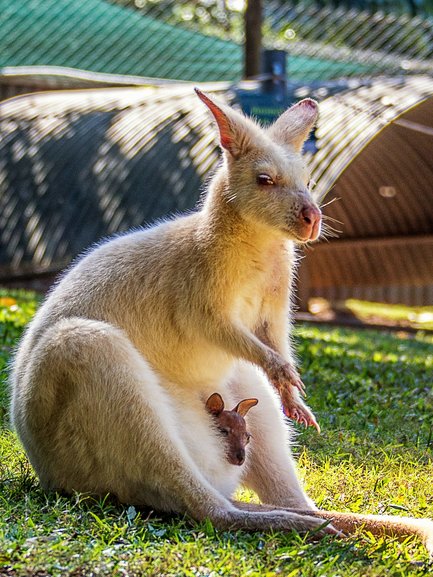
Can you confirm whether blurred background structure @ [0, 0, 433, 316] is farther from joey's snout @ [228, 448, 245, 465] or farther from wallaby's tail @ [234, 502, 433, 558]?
wallaby's tail @ [234, 502, 433, 558]

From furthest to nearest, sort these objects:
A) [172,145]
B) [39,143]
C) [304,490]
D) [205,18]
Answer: [205,18]
[39,143]
[172,145]
[304,490]

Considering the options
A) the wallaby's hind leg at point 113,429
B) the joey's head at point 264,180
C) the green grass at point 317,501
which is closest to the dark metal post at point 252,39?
the green grass at point 317,501

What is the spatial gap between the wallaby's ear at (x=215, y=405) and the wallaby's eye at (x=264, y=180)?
0.81m

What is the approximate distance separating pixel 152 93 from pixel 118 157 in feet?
4.58

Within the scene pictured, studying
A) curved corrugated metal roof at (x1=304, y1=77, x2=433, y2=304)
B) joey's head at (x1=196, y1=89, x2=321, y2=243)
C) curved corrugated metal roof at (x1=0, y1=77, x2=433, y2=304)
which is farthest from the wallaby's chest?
curved corrugated metal roof at (x1=304, y1=77, x2=433, y2=304)

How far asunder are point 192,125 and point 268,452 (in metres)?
6.58

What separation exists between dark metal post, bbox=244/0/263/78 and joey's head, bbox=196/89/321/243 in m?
9.26

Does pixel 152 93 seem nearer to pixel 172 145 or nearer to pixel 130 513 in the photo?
pixel 172 145

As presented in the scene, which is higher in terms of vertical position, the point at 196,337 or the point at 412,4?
the point at 412,4

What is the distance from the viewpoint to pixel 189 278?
3.81 metres

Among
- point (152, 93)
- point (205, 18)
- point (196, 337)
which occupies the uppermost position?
point (205, 18)

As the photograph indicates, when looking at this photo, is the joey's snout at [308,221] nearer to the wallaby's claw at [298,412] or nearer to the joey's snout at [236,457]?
the wallaby's claw at [298,412]

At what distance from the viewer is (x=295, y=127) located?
404 cm

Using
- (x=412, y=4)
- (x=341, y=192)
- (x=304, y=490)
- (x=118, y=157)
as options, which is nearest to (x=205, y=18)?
(x=412, y=4)
